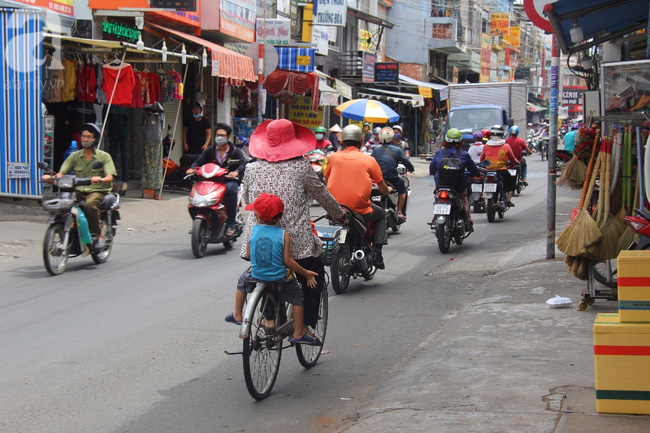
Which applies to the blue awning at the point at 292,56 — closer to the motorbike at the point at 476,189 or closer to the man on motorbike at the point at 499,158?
the man on motorbike at the point at 499,158

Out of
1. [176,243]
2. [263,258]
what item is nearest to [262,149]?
[263,258]

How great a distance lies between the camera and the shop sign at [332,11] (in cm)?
3095

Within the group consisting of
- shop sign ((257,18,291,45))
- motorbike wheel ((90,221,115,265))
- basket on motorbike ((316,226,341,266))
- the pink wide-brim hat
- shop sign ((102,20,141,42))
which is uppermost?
shop sign ((257,18,291,45))

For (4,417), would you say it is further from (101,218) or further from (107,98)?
(107,98)

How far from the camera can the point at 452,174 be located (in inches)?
493

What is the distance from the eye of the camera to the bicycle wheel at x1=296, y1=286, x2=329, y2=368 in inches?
253

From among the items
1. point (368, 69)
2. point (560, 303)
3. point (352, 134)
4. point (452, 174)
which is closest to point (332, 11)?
point (368, 69)

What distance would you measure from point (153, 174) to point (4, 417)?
1362cm

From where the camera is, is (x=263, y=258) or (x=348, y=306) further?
(x=348, y=306)

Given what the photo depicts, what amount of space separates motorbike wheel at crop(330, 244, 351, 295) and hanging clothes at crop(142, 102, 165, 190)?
9973 mm

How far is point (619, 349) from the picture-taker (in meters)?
4.92

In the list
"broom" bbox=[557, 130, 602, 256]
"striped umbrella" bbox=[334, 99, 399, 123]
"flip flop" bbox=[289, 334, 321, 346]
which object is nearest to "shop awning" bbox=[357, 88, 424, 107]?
"striped umbrella" bbox=[334, 99, 399, 123]

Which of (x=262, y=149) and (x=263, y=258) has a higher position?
(x=262, y=149)

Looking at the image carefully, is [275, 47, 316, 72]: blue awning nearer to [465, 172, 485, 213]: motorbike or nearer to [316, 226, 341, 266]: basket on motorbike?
[465, 172, 485, 213]: motorbike
